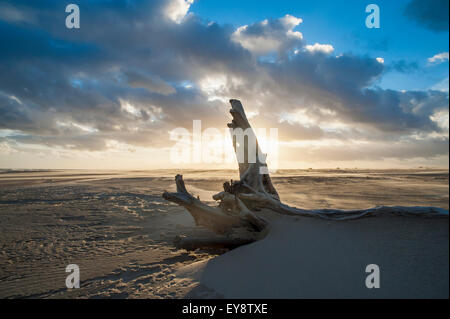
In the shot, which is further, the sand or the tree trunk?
the tree trunk

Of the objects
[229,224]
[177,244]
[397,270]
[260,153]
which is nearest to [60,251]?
[177,244]

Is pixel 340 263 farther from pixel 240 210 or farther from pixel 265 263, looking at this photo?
pixel 240 210

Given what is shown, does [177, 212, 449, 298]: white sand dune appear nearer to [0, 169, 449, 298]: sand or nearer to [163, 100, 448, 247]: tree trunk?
[0, 169, 449, 298]: sand

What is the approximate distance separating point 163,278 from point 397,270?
4.01m

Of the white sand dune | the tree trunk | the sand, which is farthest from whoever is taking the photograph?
the tree trunk

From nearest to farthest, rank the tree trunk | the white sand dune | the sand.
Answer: the white sand dune
the sand
the tree trunk

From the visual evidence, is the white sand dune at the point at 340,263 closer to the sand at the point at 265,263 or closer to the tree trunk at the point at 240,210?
the sand at the point at 265,263

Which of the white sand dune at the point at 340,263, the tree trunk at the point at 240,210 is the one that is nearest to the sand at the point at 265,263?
the white sand dune at the point at 340,263

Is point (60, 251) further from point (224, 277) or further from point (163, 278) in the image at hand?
point (224, 277)

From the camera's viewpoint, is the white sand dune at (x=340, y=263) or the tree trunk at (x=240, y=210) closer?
the white sand dune at (x=340, y=263)

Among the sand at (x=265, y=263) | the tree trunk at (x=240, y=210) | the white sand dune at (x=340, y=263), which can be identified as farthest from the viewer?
the tree trunk at (x=240, y=210)

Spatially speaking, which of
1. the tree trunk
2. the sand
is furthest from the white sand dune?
the tree trunk

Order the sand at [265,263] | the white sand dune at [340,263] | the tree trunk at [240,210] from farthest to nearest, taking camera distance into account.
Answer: the tree trunk at [240,210], the sand at [265,263], the white sand dune at [340,263]
